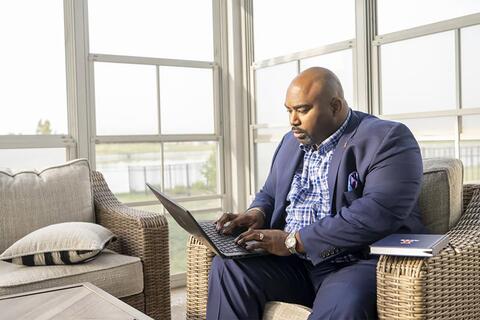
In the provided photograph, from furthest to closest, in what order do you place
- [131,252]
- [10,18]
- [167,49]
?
[167,49] < [10,18] < [131,252]

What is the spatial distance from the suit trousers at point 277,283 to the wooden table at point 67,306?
0.37 metres

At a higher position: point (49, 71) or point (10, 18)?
point (10, 18)

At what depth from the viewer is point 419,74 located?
2.62 metres

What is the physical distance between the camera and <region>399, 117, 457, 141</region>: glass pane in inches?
99.0

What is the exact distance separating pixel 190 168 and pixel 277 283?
1.96 m

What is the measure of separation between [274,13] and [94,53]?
1203 mm

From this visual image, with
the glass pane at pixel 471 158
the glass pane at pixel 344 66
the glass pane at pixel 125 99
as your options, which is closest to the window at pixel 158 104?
the glass pane at pixel 125 99

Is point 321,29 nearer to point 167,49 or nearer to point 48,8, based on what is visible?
point 167,49

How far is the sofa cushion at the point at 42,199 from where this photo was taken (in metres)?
2.56

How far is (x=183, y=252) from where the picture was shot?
147 inches

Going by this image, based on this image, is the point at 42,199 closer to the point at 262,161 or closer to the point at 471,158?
the point at 262,161

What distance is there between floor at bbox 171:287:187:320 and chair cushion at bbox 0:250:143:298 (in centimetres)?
68

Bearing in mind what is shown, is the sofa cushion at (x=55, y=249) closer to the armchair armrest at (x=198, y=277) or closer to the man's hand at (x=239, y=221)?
the armchair armrest at (x=198, y=277)

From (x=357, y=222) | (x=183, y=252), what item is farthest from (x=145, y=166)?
(x=357, y=222)
